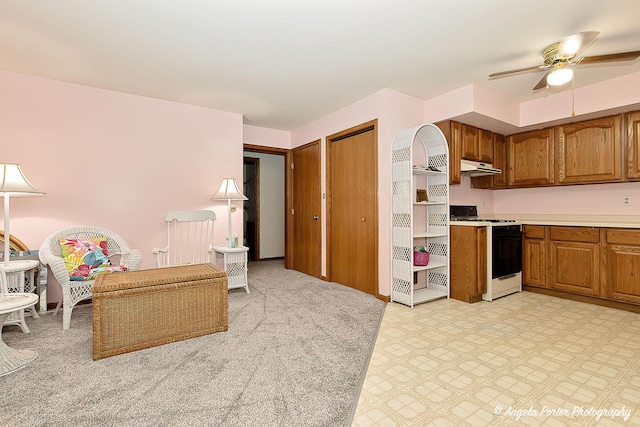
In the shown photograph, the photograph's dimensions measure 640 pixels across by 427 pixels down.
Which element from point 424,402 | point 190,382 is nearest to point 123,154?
point 190,382

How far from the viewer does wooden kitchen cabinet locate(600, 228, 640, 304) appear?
292 centimetres

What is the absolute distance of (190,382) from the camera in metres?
1.72

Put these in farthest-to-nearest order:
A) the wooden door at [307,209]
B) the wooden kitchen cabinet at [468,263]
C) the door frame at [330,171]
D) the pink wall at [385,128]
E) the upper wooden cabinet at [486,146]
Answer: the wooden door at [307,209] → the upper wooden cabinet at [486,146] → the door frame at [330,171] → the pink wall at [385,128] → the wooden kitchen cabinet at [468,263]

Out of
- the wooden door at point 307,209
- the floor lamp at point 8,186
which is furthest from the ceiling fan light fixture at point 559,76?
the floor lamp at point 8,186

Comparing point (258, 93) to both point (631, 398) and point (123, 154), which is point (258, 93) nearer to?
point (123, 154)

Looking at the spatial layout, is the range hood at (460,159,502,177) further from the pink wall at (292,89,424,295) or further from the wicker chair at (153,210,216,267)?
the wicker chair at (153,210,216,267)

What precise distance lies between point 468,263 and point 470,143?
1491mm

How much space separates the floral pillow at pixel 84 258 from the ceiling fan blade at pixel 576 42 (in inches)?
157

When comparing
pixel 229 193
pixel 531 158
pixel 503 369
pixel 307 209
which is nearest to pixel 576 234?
pixel 531 158

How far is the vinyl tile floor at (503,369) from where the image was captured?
1.48 metres

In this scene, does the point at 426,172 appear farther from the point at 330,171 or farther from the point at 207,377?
the point at 207,377

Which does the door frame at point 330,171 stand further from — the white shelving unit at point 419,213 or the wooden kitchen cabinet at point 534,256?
the wooden kitchen cabinet at point 534,256

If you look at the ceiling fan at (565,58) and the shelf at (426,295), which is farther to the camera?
the shelf at (426,295)

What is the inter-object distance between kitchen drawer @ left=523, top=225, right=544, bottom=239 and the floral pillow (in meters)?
4.42
